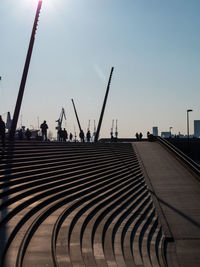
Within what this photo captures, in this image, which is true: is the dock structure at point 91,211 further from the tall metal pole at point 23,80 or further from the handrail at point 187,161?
the tall metal pole at point 23,80

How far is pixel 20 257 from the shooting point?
745 centimetres

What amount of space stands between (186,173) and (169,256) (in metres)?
13.9

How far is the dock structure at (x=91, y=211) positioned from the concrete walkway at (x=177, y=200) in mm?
36

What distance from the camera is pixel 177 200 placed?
18.9m

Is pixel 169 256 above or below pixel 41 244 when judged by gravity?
below

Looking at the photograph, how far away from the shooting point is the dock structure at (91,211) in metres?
8.59

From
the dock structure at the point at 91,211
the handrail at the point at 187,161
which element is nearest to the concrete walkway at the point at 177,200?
the dock structure at the point at 91,211

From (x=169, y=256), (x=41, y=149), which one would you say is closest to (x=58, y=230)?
(x=169, y=256)

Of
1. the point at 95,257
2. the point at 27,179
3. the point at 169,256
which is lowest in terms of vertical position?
the point at 169,256

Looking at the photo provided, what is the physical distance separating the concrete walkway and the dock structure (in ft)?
0.12

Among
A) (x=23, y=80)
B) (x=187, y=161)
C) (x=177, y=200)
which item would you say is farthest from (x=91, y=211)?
(x=187, y=161)

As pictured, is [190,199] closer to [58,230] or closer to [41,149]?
[41,149]

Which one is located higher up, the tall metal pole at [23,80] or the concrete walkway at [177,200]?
the tall metal pole at [23,80]

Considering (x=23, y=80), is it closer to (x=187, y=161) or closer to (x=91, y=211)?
(x=187, y=161)
